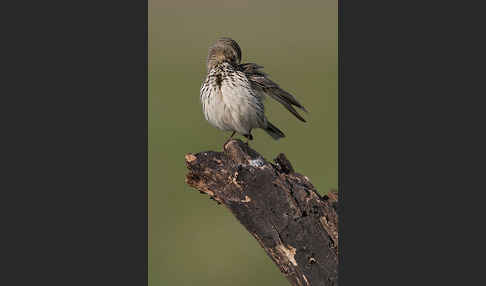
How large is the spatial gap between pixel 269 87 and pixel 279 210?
4.27 feet

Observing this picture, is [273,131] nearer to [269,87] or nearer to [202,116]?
[269,87]

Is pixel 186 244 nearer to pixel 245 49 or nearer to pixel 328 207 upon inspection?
pixel 328 207

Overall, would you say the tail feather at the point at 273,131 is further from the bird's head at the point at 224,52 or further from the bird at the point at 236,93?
the bird's head at the point at 224,52

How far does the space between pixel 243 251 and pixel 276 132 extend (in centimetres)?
124

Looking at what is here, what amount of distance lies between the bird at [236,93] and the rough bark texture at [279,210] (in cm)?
50

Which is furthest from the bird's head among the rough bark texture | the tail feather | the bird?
the rough bark texture

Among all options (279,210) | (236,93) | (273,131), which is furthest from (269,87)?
(279,210)

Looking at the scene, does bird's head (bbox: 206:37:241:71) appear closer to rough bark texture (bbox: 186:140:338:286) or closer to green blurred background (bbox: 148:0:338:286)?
green blurred background (bbox: 148:0:338:286)

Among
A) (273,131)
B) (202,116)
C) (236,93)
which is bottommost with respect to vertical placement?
(273,131)

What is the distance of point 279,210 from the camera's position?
6930 millimetres

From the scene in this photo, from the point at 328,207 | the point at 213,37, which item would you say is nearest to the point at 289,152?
the point at 328,207

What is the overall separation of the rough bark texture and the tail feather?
51 centimetres

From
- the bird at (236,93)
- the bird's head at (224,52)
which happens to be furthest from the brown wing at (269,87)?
the bird's head at (224,52)

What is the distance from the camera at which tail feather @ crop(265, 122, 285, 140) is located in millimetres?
7617
